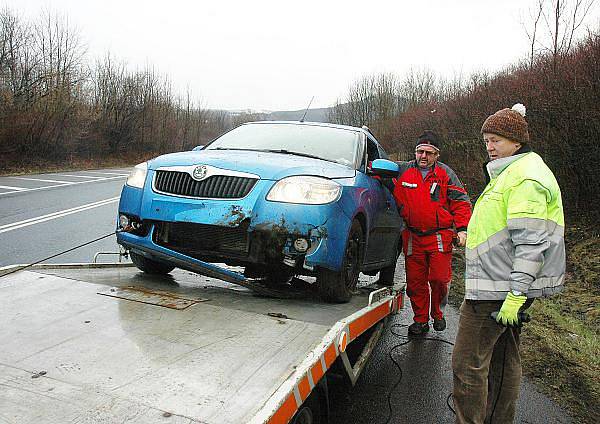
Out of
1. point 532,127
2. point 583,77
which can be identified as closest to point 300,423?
point 583,77

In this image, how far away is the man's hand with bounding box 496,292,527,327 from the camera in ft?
8.94

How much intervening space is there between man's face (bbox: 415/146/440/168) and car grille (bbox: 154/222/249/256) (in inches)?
85.7

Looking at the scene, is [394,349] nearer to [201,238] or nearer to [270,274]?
[270,274]

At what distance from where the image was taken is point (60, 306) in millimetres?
3125

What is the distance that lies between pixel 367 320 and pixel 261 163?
4.34 feet

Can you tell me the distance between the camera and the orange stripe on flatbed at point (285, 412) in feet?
6.87

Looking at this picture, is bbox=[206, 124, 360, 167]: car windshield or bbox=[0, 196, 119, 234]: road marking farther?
bbox=[0, 196, 119, 234]: road marking

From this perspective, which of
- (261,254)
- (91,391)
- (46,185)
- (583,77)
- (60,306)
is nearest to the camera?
(91,391)

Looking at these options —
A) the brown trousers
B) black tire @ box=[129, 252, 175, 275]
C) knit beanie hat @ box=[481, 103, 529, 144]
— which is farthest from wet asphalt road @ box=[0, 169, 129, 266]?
knit beanie hat @ box=[481, 103, 529, 144]

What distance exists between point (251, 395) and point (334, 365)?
107 centimetres

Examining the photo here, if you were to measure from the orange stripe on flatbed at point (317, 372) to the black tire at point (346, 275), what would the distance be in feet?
4.02

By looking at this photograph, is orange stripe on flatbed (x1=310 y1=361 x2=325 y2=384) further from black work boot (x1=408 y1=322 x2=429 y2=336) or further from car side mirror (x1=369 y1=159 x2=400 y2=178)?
black work boot (x1=408 y1=322 x2=429 y2=336)

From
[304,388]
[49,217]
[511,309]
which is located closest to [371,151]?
[511,309]

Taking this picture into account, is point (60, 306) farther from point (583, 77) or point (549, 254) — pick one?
point (583, 77)
